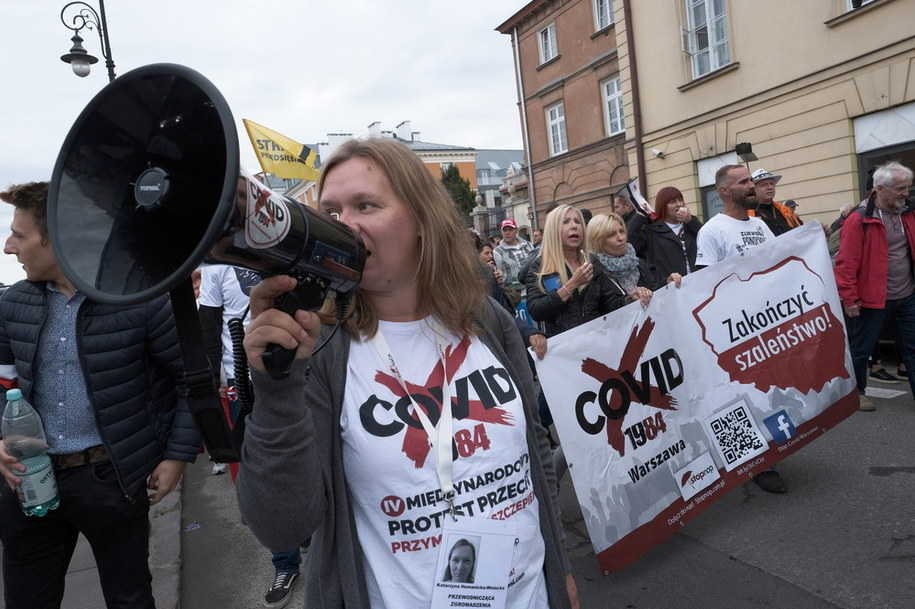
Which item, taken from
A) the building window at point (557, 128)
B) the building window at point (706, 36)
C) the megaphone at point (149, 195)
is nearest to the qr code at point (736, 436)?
the megaphone at point (149, 195)

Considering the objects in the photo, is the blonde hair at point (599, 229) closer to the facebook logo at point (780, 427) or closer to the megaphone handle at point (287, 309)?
the facebook logo at point (780, 427)

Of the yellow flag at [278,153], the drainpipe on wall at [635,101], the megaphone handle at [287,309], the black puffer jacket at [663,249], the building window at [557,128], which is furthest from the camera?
the building window at [557,128]

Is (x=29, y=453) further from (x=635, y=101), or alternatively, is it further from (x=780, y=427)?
(x=635, y=101)

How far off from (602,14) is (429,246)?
19371 mm

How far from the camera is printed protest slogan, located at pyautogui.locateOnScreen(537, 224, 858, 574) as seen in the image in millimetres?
2760

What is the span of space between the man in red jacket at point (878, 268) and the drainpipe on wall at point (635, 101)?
10605mm

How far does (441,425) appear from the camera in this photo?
1.29m

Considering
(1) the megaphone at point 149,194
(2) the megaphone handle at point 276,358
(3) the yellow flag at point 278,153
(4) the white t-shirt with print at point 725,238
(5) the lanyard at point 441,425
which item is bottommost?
(5) the lanyard at point 441,425

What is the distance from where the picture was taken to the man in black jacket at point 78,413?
2000 mm

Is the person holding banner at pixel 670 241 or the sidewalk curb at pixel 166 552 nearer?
the sidewalk curb at pixel 166 552

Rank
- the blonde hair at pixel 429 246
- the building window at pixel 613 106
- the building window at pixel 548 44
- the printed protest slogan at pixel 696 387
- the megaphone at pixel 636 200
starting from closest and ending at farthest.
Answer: the blonde hair at pixel 429 246, the printed protest slogan at pixel 696 387, the megaphone at pixel 636 200, the building window at pixel 613 106, the building window at pixel 548 44

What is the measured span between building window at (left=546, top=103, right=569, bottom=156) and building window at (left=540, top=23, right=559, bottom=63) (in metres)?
1.64

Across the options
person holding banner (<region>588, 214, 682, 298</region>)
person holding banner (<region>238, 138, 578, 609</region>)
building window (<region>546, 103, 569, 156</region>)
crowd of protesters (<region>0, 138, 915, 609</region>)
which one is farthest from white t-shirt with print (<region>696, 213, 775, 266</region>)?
building window (<region>546, 103, 569, 156</region>)

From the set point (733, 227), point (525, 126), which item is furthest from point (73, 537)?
point (525, 126)
